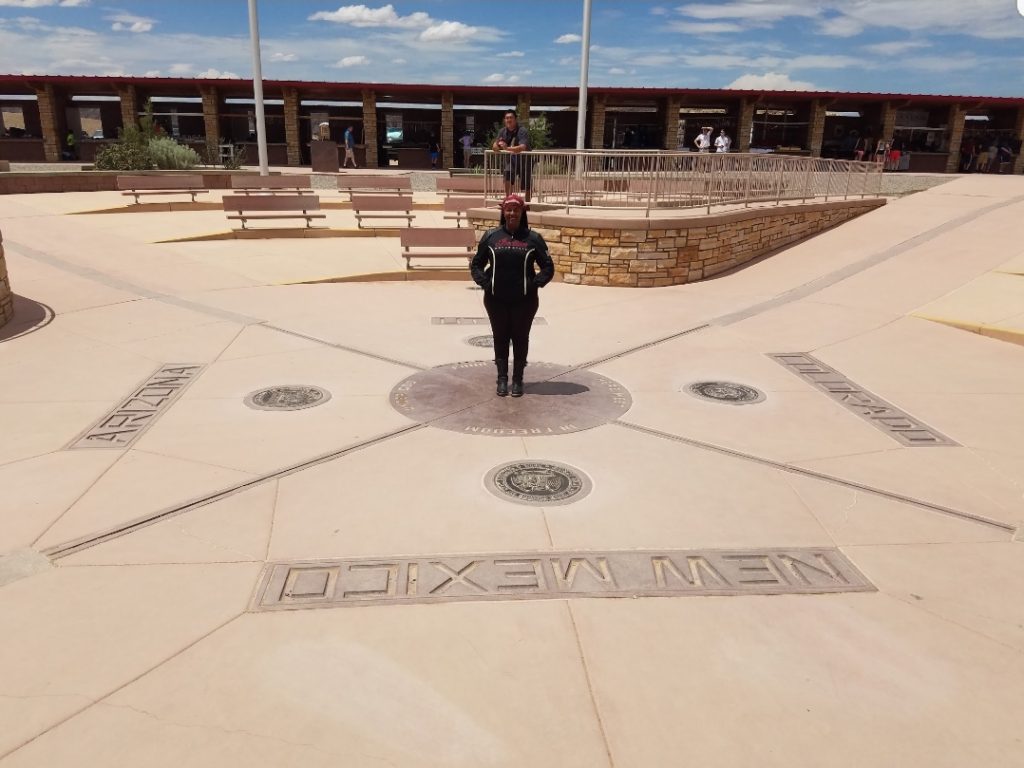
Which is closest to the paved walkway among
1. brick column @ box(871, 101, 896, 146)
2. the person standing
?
the person standing

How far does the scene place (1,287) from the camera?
8344 mm

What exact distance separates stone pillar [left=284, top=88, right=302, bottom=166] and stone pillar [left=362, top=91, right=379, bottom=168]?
119 inches

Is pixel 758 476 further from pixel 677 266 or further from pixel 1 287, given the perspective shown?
pixel 1 287

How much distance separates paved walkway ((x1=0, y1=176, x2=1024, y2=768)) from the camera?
9.31ft

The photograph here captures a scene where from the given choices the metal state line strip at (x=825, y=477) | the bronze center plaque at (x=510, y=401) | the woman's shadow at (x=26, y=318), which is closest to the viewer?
the metal state line strip at (x=825, y=477)

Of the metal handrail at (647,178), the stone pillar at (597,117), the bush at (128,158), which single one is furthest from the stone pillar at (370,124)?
the metal handrail at (647,178)

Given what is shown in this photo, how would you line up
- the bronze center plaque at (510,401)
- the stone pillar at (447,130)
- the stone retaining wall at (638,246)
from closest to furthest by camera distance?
the bronze center plaque at (510,401), the stone retaining wall at (638,246), the stone pillar at (447,130)

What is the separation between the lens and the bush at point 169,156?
24297 mm

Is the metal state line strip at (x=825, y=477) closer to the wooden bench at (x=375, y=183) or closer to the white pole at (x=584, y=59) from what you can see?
the white pole at (x=584, y=59)

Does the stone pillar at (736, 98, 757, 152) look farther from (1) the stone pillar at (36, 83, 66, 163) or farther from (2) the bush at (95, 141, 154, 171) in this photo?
(1) the stone pillar at (36, 83, 66, 163)

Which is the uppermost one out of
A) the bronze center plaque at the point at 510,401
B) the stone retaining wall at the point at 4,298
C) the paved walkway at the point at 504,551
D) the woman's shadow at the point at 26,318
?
the stone retaining wall at the point at 4,298

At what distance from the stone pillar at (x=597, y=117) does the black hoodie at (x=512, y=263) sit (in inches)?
1123

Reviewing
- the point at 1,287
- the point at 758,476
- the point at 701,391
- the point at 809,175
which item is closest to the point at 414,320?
the point at 701,391

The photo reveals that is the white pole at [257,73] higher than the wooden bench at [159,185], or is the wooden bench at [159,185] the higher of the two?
the white pole at [257,73]
